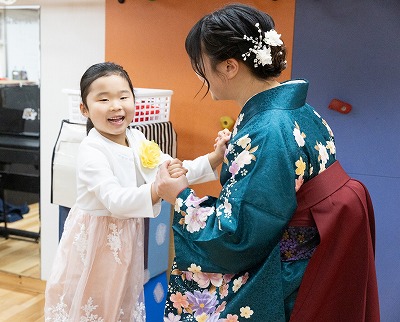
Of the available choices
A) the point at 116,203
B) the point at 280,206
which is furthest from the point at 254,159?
the point at 116,203

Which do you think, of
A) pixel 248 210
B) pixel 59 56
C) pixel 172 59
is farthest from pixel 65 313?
pixel 59 56

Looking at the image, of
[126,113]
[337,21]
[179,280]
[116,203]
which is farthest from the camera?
[337,21]

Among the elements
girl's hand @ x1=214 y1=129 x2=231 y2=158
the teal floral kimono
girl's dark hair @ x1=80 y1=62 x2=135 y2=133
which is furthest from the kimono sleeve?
girl's dark hair @ x1=80 y1=62 x2=135 y2=133

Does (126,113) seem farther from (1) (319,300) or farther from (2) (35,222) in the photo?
(2) (35,222)

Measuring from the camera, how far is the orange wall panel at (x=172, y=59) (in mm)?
2639

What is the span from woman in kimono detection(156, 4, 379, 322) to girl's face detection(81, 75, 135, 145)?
19.8 inches

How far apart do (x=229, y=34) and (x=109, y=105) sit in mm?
654

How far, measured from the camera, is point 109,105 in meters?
1.77

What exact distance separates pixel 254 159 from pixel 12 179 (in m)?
2.54

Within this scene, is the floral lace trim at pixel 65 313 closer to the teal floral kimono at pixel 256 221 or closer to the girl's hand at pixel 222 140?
the teal floral kimono at pixel 256 221

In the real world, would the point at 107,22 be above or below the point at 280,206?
above

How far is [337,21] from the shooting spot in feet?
7.77

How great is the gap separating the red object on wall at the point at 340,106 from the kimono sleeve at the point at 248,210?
4.14 ft

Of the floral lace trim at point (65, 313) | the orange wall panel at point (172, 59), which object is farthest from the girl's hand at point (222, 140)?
the orange wall panel at point (172, 59)
